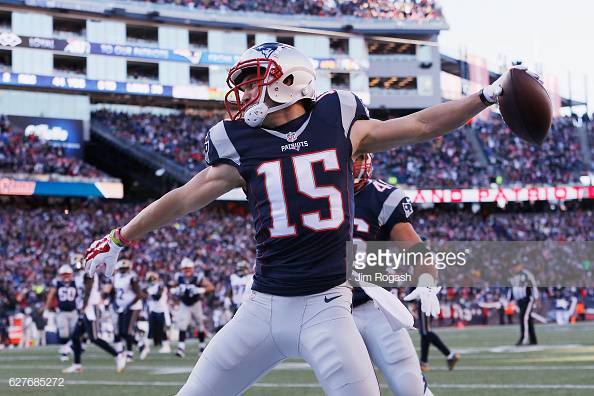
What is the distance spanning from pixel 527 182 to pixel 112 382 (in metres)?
31.4

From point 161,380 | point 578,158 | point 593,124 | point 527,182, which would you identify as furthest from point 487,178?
point 161,380

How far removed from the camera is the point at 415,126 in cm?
363

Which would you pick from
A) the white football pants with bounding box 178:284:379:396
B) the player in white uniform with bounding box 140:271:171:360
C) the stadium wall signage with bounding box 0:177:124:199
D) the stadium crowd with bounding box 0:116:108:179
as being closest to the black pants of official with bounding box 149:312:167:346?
the player in white uniform with bounding box 140:271:171:360

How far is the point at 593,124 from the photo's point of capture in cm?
4369

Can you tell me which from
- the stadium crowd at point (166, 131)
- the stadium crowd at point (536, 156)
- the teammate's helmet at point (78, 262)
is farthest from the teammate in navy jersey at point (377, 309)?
the stadium crowd at point (536, 156)

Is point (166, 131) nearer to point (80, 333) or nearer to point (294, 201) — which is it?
point (80, 333)

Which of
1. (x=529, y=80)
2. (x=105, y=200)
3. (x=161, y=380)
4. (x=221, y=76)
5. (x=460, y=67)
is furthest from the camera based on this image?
(x=460, y=67)

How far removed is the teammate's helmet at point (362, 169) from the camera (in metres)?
5.15

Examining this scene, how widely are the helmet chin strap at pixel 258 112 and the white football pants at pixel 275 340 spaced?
0.73 m

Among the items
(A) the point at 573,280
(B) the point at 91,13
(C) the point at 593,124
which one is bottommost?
(A) the point at 573,280

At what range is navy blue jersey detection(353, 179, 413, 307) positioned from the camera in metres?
5.34

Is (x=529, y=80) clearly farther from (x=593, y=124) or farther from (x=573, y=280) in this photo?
(x=593, y=124)

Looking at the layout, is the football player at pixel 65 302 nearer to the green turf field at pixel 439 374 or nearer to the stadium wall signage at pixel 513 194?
the green turf field at pixel 439 374

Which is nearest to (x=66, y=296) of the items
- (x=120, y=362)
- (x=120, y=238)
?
(x=120, y=362)
